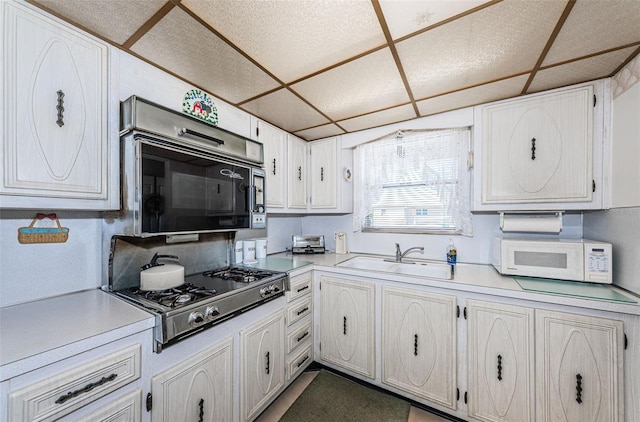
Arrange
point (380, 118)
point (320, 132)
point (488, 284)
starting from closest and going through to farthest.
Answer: point (488, 284) → point (380, 118) → point (320, 132)

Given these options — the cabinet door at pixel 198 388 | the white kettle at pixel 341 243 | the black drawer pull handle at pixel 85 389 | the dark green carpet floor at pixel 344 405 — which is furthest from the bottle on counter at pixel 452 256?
the black drawer pull handle at pixel 85 389

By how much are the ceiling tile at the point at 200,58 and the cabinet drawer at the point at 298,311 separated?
1.66m

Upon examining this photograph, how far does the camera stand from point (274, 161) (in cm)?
230

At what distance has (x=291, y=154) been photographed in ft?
8.29

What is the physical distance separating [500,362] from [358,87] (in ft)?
6.52

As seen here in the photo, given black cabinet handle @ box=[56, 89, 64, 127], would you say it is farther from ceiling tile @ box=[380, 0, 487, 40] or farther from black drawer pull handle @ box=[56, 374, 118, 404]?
ceiling tile @ box=[380, 0, 487, 40]

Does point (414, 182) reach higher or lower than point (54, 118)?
lower

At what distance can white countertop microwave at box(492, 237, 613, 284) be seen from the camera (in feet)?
4.77

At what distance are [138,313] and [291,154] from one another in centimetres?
186

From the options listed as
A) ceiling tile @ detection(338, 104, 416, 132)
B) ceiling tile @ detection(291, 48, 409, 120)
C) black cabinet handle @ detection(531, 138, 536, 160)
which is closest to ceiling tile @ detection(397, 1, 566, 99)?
ceiling tile @ detection(291, 48, 409, 120)

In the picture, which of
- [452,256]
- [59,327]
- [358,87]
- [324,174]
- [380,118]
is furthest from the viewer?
[324,174]

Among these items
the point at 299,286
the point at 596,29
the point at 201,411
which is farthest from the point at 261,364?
the point at 596,29

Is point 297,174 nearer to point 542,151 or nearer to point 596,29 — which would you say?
point 542,151

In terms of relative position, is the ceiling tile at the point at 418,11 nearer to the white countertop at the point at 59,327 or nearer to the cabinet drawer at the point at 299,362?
the white countertop at the point at 59,327
